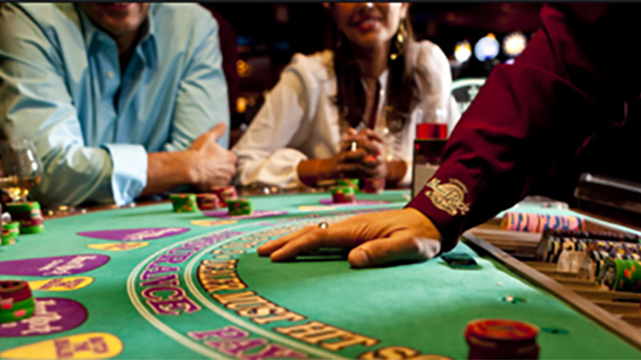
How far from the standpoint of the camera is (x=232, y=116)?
5.64 metres

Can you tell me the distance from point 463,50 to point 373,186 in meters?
10.2

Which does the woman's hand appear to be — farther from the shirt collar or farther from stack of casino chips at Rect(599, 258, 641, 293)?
stack of casino chips at Rect(599, 258, 641, 293)

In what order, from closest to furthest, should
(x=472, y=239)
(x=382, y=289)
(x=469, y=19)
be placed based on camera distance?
(x=382, y=289) < (x=472, y=239) < (x=469, y=19)

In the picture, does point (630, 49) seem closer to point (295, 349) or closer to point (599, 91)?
point (599, 91)

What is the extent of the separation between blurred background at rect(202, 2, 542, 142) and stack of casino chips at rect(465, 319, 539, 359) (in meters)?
4.68

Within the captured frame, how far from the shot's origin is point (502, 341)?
23.5 inches

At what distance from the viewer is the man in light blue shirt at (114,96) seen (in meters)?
2.69

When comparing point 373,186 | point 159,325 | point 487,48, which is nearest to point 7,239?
point 159,325

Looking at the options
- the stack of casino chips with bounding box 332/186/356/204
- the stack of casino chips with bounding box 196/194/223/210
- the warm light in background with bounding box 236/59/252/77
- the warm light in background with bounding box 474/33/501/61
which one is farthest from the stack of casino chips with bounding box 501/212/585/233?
the warm light in background with bounding box 474/33/501/61

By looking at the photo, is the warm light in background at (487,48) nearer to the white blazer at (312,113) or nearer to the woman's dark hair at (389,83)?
the white blazer at (312,113)

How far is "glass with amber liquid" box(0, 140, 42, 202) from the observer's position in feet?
A: 6.85

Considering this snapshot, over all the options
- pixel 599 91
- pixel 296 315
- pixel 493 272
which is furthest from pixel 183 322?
pixel 599 91

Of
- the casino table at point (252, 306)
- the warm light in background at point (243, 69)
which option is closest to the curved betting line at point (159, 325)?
the casino table at point (252, 306)

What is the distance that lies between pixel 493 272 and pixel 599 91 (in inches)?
22.6
